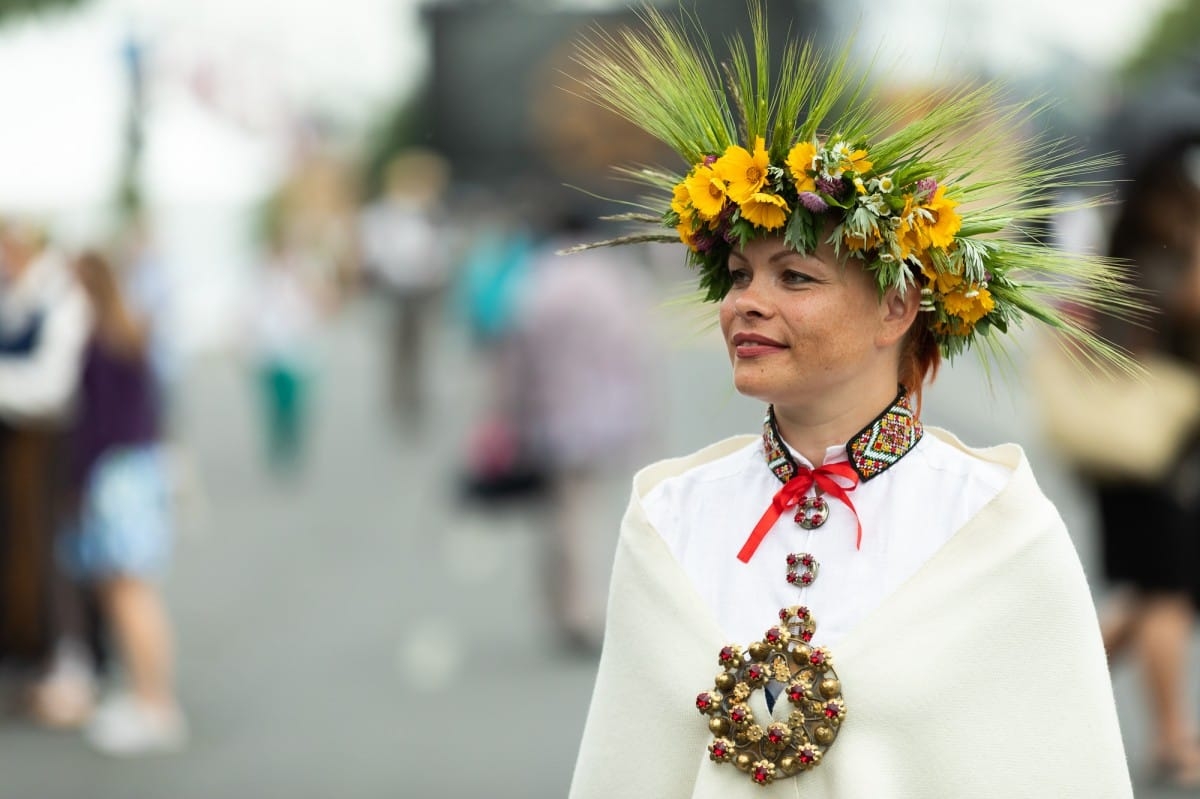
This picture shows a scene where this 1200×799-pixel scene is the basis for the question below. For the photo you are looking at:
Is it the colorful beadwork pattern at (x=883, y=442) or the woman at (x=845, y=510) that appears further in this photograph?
the colorful beadwork pattern at (x=883, y=442)

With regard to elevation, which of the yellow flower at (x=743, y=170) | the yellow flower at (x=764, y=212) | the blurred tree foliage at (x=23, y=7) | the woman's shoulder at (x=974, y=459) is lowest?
the woman's shoulder at (x=974, y=459)

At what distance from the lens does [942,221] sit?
9.50 feet

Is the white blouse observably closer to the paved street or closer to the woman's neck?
the woman's neck

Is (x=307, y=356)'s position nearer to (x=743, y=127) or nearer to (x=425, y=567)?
(x=425, y=567)

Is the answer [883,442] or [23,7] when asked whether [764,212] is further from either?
[23,7]

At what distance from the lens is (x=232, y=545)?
1235cm

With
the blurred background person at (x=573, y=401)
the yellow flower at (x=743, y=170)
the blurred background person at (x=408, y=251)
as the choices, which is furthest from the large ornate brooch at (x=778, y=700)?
the blurred background person at (x=408, y=251)

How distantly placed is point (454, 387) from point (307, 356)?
9.41 m

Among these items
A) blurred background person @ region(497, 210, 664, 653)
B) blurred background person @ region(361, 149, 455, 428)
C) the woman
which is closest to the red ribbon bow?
the woman

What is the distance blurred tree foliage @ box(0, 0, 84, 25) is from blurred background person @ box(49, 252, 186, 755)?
1040 centimetres

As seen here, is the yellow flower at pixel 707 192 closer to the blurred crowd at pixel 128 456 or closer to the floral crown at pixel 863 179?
the floral crown at pixel 863 179

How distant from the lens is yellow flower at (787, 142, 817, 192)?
113 inches

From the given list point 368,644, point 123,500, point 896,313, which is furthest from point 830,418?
point 368,644

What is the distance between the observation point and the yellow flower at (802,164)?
2.87m
